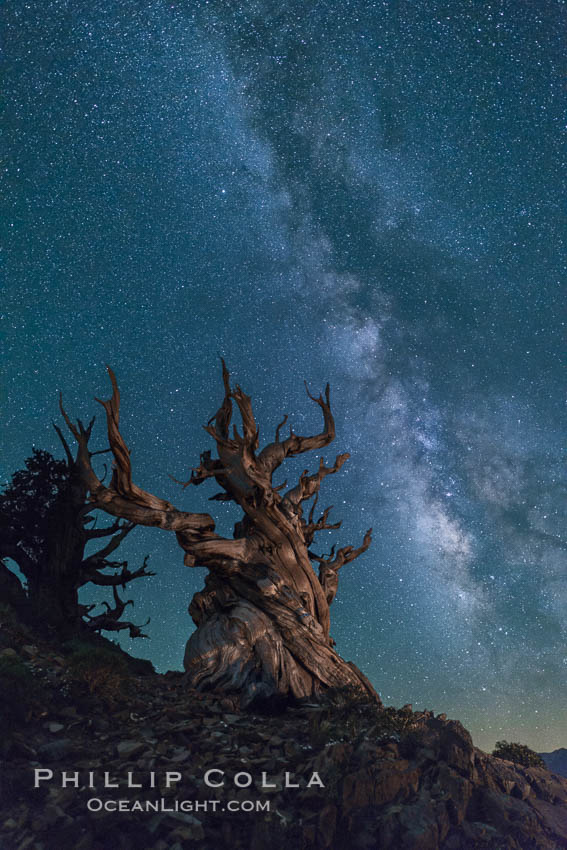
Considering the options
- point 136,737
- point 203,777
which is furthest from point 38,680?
point 203,777

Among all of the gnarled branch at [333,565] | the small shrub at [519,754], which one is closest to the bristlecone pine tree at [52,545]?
the gnarled branch at [333,565]

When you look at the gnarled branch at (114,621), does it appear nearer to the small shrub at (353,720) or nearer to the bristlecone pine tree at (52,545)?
the bristlecone pine tree at (52,545)

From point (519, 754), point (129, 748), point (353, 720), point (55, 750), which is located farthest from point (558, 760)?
point (55, 750)

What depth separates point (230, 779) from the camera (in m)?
8.15

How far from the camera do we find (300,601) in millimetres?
14477

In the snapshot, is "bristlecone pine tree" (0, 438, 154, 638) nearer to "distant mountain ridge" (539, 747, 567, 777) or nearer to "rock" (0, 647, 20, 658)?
"rock" (0, 647, 20, 658)

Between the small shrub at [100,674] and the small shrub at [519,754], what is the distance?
29.9 ft

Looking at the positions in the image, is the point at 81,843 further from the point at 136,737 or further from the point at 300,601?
the point at 300,601

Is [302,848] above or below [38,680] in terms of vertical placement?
below

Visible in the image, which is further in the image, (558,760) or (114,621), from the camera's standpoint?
(558,760)

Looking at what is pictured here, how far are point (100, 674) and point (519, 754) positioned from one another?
989 cm

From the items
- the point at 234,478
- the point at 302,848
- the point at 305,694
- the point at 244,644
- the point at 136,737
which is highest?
the point at 234,478

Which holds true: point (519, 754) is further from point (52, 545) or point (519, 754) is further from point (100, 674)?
point (52, 545)

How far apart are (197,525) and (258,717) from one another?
4.80m
